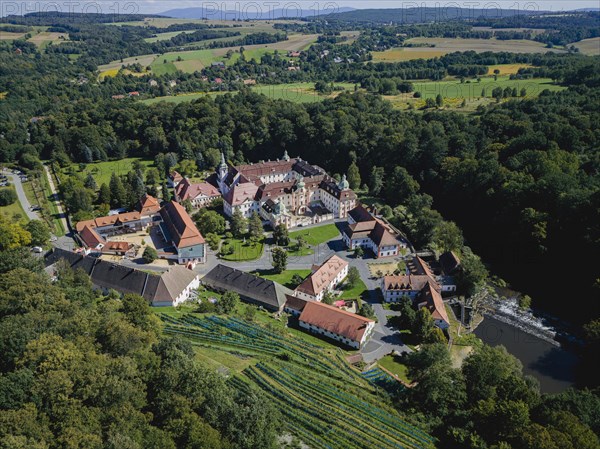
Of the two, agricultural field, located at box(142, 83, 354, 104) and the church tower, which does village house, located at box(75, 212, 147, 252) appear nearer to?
the church tower

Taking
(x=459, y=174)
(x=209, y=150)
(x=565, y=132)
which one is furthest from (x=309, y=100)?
(x=565, y=132)

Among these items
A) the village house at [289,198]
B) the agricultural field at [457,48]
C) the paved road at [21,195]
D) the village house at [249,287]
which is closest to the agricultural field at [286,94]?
the agricultural field at [457,48]

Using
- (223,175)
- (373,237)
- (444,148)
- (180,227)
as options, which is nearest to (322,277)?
(373,237)

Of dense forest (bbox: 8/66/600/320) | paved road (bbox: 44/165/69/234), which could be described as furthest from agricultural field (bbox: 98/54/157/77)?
paved road (bbox: 44/165/69/234)

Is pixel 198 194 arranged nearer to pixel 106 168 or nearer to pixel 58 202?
pixel 58 202

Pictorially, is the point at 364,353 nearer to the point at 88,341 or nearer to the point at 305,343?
the point at 305,343

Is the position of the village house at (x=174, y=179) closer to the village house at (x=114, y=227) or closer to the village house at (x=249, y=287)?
the village house at (x=114, y=227)
